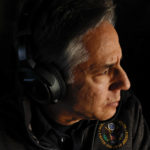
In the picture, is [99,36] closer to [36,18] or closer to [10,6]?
[36,18]

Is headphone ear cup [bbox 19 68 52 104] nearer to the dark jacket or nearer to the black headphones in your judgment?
the black headphones

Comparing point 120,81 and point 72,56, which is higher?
point 72,56

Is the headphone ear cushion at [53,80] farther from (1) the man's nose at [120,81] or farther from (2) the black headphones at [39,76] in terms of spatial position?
(1) the man's nose at [120,81]

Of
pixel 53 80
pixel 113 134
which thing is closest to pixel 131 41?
pixel 113 134

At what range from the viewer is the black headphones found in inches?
32.3

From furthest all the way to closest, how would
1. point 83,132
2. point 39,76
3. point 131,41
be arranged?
point 131,41 → point 83,132 → point 39,76

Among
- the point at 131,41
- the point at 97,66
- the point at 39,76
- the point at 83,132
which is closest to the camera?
the point at 39,76

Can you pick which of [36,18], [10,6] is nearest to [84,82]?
[36,18]

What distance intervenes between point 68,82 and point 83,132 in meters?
0.31

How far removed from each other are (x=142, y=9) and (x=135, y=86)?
0.55 meters

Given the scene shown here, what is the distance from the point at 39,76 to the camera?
0.81 meters

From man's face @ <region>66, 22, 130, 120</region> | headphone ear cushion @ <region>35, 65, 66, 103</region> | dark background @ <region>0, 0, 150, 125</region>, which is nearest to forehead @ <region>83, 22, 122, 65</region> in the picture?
man's face @ <region>66, 22, 130, 120</region>

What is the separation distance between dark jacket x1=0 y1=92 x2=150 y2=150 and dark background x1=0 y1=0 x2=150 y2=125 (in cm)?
22

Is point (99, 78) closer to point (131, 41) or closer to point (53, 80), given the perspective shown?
point (53, 80)
